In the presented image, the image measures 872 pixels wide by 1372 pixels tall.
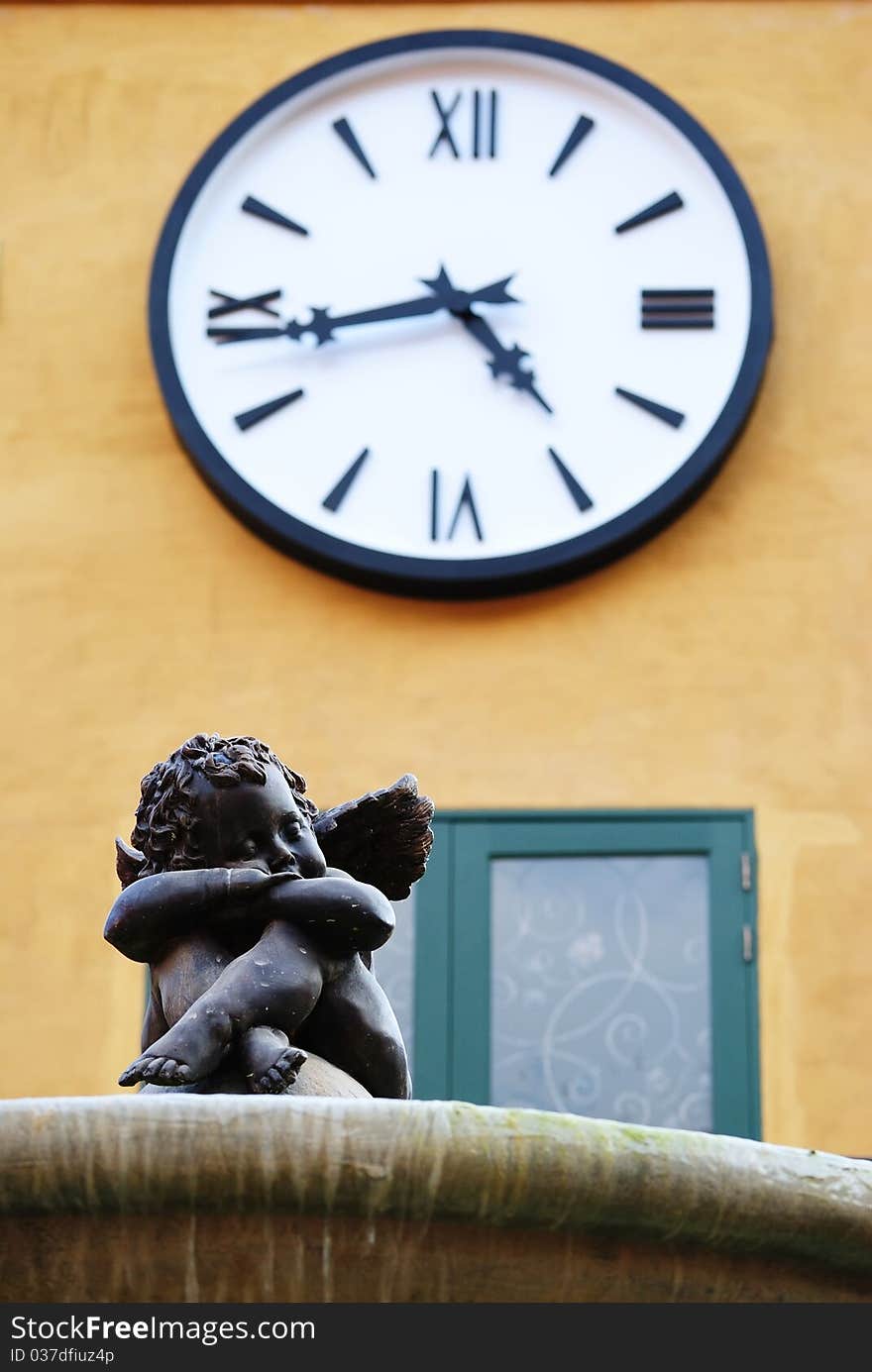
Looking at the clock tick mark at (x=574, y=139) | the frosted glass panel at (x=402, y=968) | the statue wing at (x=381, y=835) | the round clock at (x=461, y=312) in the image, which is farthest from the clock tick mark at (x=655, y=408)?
the statue wing at (x=381, y=835)

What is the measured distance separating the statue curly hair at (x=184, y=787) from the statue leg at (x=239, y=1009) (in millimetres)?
110

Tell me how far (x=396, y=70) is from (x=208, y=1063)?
5.06 meters

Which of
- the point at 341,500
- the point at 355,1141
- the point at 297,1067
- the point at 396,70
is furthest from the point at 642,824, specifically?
the point at 355,1141

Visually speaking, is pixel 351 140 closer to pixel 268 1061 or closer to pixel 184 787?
pixel 184 787

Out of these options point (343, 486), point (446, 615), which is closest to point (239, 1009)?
point (446, 615)

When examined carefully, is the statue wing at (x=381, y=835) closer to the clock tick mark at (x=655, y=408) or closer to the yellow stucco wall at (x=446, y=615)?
the yellow stucco wall at (x=446, y=615)

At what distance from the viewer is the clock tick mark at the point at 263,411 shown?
7.03 meters

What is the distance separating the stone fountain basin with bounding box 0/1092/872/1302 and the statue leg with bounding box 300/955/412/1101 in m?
0.58

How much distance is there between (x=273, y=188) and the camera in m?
7.32

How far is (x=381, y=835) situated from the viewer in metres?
3.25

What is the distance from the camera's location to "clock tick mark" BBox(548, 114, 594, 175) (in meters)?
7.27

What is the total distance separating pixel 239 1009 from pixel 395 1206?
0.51m

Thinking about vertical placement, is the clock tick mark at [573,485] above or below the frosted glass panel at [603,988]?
above

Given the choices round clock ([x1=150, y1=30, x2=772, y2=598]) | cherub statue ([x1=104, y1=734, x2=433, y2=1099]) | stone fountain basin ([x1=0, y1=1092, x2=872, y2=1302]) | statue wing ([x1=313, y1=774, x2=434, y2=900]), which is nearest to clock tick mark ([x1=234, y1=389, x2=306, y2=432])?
round clock ([x1=150, y1=30, x2=772, y2=598])
